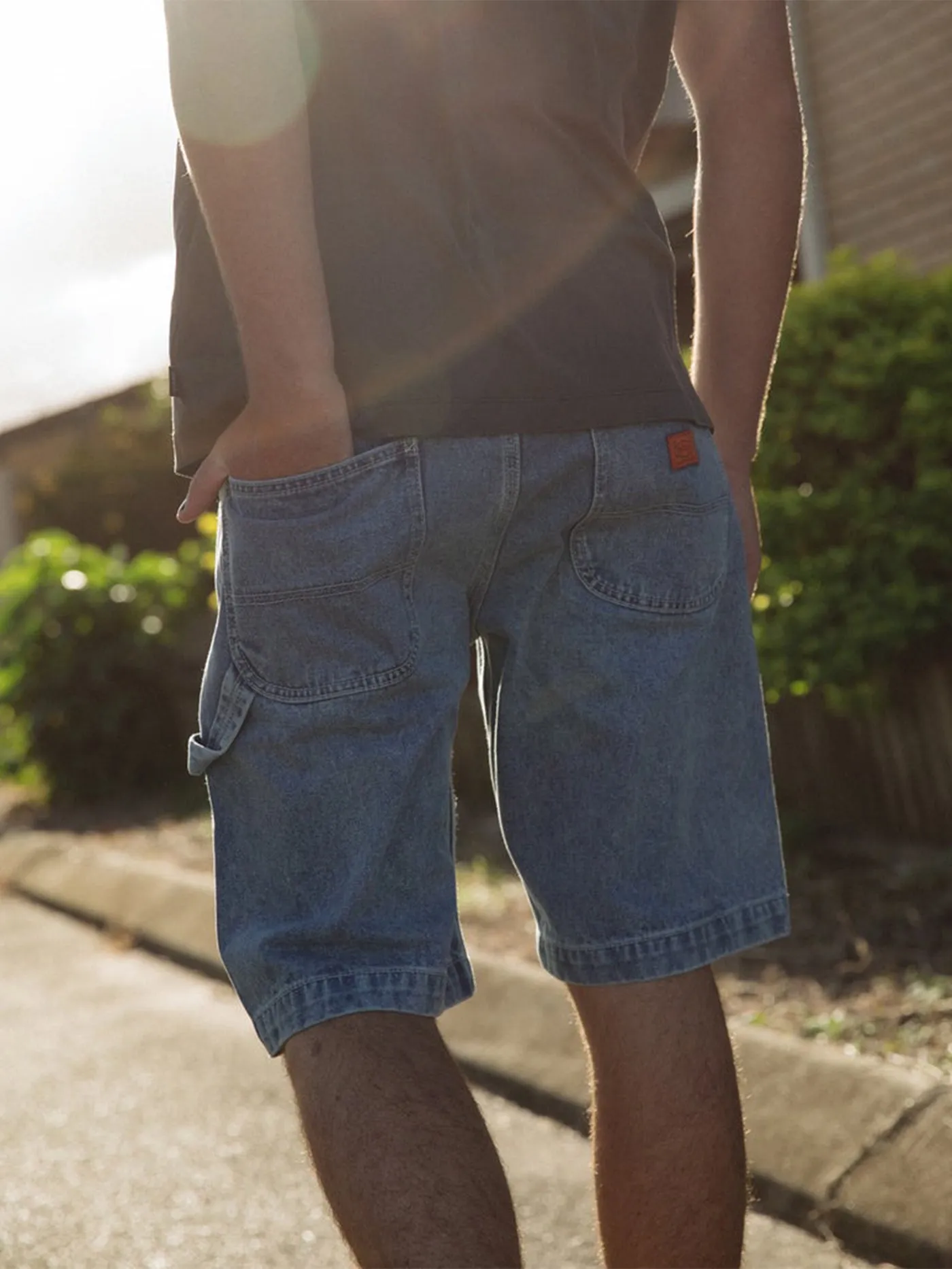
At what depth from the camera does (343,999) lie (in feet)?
4.64

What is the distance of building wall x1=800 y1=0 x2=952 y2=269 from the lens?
285 inches

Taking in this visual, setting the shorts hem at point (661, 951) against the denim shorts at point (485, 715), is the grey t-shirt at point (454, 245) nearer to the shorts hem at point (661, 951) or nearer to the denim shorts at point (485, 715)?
the denim shorts at point (485, 715)

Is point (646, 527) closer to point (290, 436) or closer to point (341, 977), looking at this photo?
point (290, 436)

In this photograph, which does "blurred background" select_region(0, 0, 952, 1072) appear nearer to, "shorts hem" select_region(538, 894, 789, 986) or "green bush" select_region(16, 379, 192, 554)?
"shorts hem" select_region(538, 894, 789, 986)

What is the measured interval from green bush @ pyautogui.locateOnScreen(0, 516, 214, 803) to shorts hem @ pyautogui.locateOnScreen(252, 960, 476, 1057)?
7.00 m

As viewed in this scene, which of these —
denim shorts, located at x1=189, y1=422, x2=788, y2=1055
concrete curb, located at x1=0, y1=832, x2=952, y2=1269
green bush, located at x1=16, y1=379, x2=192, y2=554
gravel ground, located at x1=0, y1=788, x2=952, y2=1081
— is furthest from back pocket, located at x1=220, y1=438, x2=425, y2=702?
green bush, located at x1=16, y1=379, x2=192, y2=554

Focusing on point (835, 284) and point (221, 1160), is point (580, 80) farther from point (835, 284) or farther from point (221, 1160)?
point (835, 284)

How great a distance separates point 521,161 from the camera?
5.08ft

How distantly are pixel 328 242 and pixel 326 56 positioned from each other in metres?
0.18

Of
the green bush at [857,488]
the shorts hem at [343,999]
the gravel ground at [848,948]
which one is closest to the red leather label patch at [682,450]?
the shorts hem at [343,999]

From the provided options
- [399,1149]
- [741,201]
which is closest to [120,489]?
[741,201]

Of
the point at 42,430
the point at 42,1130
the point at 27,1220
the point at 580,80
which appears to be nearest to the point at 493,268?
the point at 580,80

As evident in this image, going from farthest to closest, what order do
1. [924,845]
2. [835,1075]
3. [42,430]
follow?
[42,430], [924,845], [835,1075]

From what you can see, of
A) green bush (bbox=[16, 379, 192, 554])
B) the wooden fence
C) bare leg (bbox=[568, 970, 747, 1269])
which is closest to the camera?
bare leg (bbox=[568, 970, 747, 1269])
